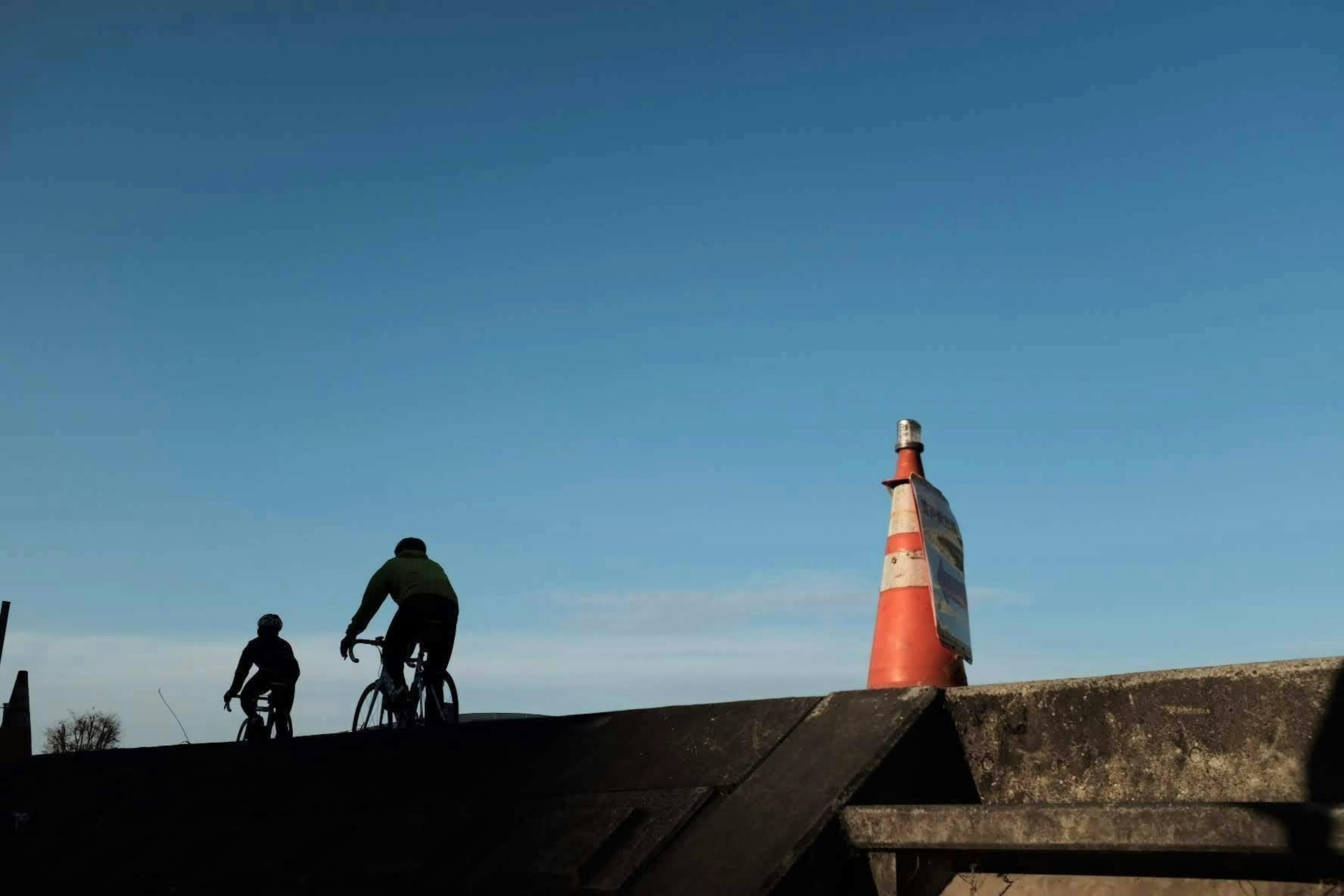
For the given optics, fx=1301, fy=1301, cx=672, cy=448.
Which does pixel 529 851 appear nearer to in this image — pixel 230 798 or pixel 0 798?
pixel 230 798

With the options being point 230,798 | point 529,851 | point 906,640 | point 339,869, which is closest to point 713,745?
point 529,851

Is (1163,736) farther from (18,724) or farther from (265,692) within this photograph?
(18,724)

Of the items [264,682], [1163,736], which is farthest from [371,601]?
[1163,736]

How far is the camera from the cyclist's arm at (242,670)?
1064 centimetres

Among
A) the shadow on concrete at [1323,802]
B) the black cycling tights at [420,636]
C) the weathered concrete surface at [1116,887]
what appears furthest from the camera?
the black cycling tights at [420,636]

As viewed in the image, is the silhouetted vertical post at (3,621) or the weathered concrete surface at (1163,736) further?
the silhouetted vertical post at (3,621)

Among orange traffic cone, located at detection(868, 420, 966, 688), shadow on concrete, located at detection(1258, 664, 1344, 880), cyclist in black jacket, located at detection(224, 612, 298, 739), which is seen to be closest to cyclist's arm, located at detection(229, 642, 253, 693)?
cyclist in black jacket, located at detection(224, 612, 298, 739)

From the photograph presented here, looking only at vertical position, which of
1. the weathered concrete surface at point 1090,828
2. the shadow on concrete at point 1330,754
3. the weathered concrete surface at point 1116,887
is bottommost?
the weathered concrete surface at point 1116,887

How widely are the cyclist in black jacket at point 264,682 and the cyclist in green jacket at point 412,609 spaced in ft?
6.98

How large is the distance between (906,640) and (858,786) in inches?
57.9

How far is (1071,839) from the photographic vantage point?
3352mm

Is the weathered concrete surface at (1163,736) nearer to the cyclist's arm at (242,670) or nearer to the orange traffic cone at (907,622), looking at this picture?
the orange traffic cone at (907,622)

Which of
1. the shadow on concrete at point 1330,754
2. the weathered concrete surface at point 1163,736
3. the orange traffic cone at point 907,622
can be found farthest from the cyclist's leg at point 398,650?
the shadow on concrete at point 1330,754

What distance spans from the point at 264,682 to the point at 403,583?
2661 mm
